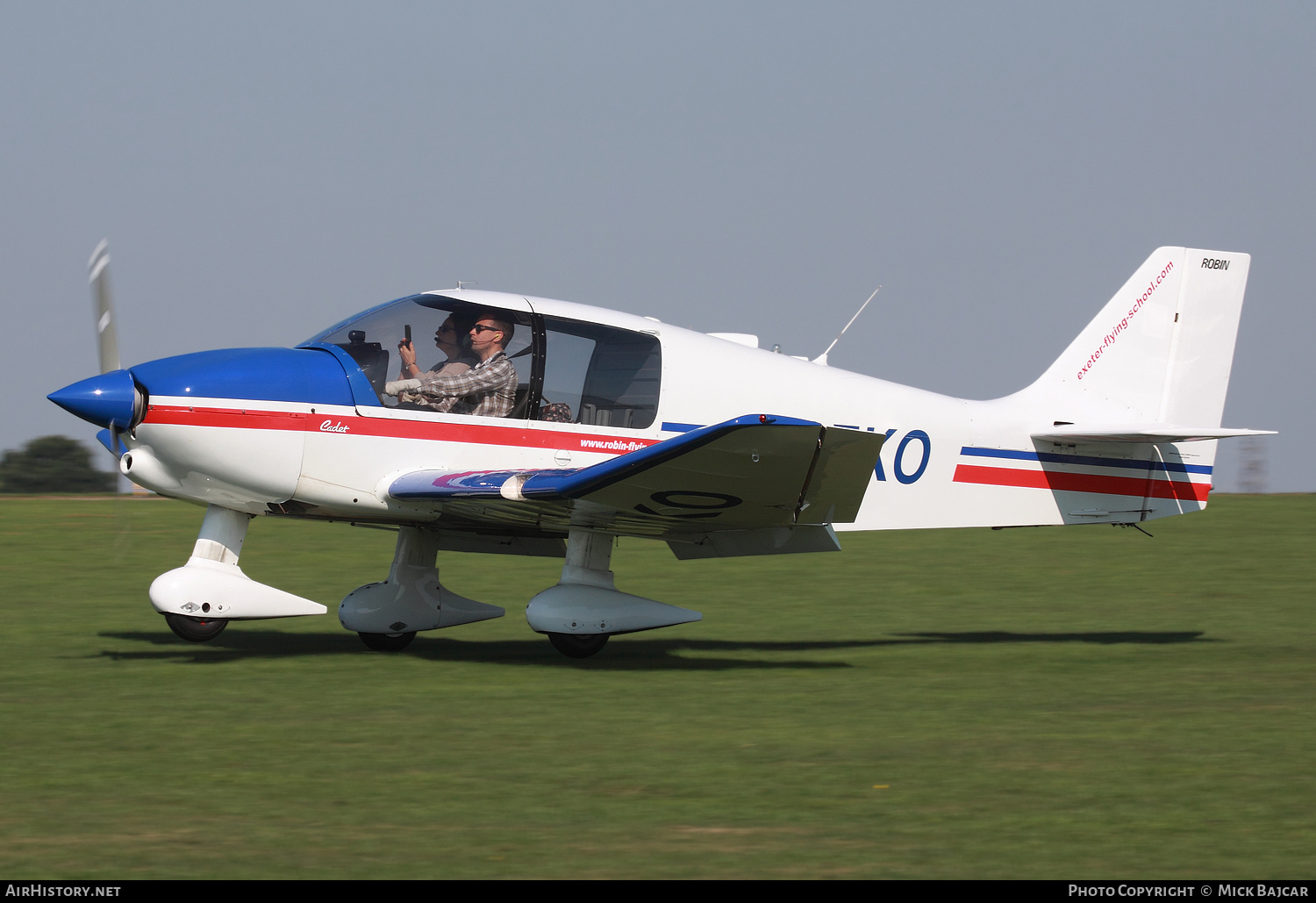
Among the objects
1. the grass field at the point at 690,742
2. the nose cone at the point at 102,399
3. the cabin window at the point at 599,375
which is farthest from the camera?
the cabin window at the point at 599,375

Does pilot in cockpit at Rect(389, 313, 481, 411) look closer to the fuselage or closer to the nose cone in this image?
the fuselage

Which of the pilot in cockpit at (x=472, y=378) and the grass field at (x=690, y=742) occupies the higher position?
the pilot in cockpit at (x=472, y=378)

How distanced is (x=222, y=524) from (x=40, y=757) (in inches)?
115

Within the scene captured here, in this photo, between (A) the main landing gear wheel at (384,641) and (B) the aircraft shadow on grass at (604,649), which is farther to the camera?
(A) the main landing gear wheel at (384,641)

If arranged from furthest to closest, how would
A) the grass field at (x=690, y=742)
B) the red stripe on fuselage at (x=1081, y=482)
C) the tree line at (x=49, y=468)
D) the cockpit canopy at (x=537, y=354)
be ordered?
the tree line at (x=49, y=468) < the red stripe on fuselage at (x=1081, y=482) < the cockpit canopy at (x=537, y=354) < the grass field at (x=690, y=742)

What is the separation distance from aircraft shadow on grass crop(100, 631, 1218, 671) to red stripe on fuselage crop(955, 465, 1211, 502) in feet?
3.42

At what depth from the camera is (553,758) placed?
534cm

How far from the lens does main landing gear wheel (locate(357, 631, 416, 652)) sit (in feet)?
28.6

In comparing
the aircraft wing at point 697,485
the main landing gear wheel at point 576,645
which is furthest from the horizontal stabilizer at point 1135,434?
the main landing gear wheel at point 576,645

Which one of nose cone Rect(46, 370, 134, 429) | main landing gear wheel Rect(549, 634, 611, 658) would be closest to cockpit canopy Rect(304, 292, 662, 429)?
nose cone Rect(46, 370, 134, 429)

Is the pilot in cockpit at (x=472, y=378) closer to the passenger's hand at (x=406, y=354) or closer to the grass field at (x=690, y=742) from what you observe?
the passenger's hand at (x=406, y=354)

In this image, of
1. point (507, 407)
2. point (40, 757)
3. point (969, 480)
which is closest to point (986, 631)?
point (969, 480)

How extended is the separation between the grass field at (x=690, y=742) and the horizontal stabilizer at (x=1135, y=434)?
144 centimetres

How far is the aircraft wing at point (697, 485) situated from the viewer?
22.4ft
